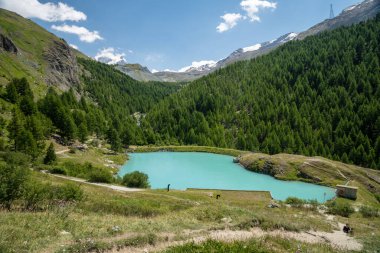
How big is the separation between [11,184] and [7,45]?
5278 inches

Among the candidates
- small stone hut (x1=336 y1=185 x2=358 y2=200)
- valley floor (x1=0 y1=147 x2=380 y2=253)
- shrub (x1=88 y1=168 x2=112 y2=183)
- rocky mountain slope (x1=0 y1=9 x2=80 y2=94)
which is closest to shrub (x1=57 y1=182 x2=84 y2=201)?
valley floor (x1=0 y1=147 x2=380 y2=253)

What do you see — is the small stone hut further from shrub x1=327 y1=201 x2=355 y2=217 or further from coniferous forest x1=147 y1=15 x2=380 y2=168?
coniferous forest x1=147 y1=15 x2=380 y2=168

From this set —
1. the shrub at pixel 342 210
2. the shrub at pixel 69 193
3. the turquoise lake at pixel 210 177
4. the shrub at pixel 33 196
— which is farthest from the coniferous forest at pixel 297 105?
the shrub at pixel 33 196

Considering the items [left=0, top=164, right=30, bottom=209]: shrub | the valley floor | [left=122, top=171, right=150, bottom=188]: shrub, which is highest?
[left=0, top=164, right=30, bottom=209]: shrub

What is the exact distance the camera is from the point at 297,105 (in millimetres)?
144875

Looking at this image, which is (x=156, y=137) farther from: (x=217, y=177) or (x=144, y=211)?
(x=144, y=211)

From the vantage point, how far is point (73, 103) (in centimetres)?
11919

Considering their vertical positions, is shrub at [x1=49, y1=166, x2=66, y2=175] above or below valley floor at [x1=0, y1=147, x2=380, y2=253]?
below

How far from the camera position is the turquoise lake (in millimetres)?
62431

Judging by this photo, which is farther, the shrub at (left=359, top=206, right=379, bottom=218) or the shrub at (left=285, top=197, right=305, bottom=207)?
the shrub at (left=285, top=197, right=305, bottom=207)

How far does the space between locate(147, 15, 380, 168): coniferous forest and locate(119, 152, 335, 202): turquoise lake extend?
30.0 m

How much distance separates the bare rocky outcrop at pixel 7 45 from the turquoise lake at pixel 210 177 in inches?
3213

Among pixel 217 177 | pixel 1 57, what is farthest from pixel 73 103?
pixel 217 177

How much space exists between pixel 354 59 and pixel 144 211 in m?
176
